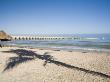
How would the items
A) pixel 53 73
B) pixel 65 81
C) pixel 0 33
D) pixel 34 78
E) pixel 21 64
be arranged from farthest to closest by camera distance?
pixel 0 33 < pixel 21 64 < pixel 53 73 < pixel 34 78 < pixel 65 81

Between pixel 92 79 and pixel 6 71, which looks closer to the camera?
pixel 92 79

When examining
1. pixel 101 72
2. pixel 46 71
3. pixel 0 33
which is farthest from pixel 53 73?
pixel 0 33

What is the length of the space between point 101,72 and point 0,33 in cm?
2075

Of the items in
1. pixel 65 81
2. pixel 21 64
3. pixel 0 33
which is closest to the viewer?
pixel 65 81

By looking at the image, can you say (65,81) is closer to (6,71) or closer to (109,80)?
(109,80)

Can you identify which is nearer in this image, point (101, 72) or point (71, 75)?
point (71, 75)

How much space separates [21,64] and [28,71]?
1984mm

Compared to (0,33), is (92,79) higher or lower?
lower

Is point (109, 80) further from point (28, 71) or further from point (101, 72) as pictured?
point (28, 71)

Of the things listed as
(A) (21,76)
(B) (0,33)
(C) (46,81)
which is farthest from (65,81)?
(B) (0,33)

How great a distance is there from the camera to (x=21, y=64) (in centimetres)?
1308

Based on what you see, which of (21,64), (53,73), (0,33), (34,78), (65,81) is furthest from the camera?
(0,33)

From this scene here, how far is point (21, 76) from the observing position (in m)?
10.3

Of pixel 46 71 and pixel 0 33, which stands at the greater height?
pixel 0 33
